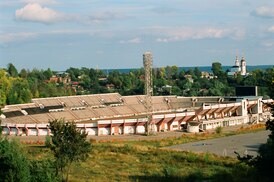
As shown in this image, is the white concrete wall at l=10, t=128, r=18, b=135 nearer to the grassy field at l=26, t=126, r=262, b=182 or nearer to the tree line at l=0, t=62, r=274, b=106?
the grassy field at l=26, t=126, r=262, b=182

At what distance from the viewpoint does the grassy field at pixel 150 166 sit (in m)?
26.0

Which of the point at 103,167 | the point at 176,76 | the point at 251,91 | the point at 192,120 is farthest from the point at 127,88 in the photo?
the point at 103,167

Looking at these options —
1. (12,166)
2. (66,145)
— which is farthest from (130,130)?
(12,166)

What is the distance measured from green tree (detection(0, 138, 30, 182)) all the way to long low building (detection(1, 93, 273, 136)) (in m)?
33.6

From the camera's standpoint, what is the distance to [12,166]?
19.3 meters

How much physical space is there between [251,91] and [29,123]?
34885mm

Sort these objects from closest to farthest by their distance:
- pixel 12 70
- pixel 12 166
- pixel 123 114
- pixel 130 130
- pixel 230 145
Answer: pixel 12 166
pixel 230 145
pixel 130 130
pixel 123 114
pixel 12 70

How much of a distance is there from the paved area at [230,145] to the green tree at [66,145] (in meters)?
13.2

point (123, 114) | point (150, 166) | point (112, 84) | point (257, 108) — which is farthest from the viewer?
point (112, 84)

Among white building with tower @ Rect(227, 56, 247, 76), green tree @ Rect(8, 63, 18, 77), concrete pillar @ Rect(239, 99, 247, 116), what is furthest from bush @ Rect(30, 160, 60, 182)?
white building with tower @ Rect(227, 56, 247, 76)

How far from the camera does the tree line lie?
3339 inches

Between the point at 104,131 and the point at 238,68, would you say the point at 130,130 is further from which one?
the point at 238,68

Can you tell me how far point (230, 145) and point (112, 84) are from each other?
295 ft

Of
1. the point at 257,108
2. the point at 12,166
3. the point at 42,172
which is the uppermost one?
the point at 257,108
